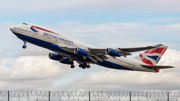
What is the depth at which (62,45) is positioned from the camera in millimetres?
47750

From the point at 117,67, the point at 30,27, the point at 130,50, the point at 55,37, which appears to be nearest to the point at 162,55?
the point at 117,67

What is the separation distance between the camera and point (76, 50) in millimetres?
47938

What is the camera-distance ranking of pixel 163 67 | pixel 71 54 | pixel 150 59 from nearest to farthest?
pixel 71 54 → pixel 163 67 → pixel 150 59

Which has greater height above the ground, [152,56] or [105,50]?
[152,56]

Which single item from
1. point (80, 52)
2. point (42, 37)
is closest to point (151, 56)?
point (80, 52)

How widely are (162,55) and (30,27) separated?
3321cm

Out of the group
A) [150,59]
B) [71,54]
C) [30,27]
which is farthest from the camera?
[150,59]

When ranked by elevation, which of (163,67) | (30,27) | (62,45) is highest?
(30,27)

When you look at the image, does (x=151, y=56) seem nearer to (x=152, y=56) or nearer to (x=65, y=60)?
(x=152, y=56)

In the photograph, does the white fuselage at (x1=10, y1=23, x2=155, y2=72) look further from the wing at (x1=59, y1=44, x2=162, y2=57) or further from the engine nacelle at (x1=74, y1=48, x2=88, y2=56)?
the engine nacelle at (x1=74, y1=48, x2=88, y2=56)

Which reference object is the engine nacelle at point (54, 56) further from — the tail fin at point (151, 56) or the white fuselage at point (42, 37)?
the tail fin at point (151, 56)

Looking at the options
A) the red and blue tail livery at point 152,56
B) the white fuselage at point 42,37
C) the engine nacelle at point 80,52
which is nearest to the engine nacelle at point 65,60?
the white fuselage at point 42,37

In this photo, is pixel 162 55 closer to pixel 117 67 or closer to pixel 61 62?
pixel 117 67

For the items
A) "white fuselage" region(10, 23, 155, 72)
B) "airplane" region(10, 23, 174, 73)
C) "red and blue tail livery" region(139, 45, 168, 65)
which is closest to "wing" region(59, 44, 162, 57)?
"airplane" region(10, 23, 174, 73)
